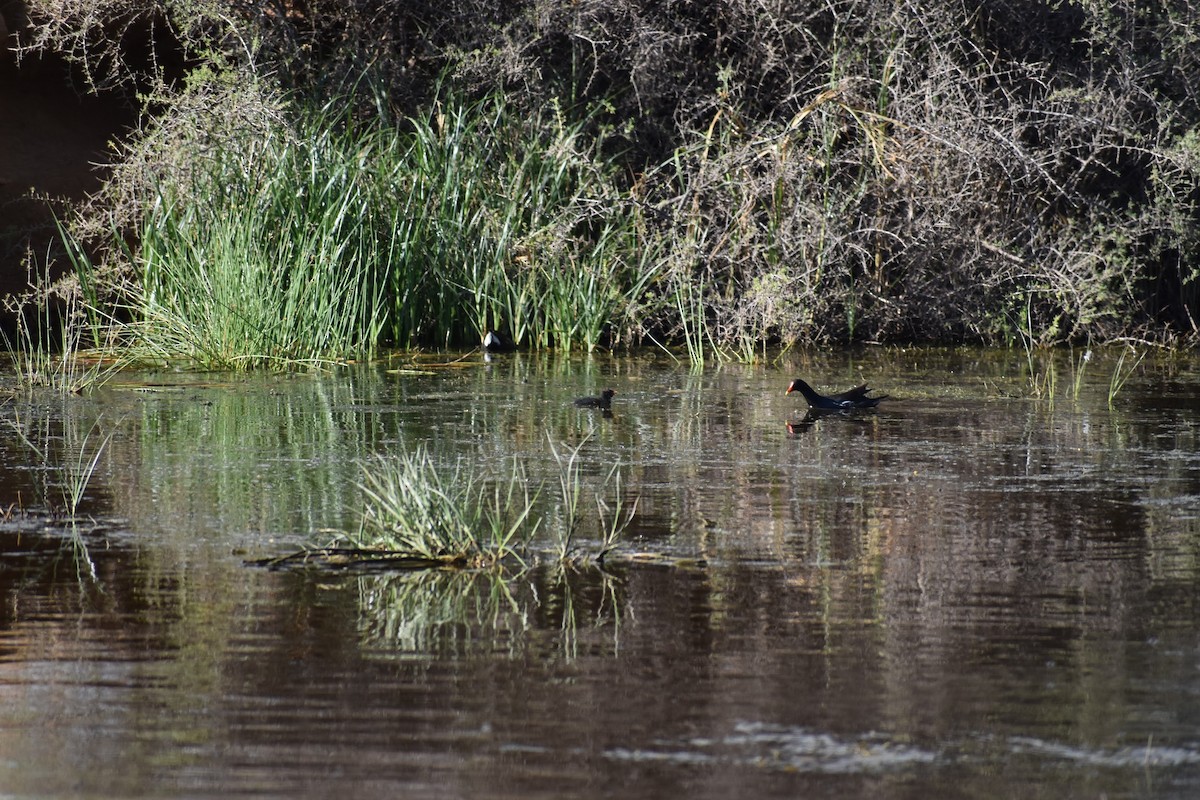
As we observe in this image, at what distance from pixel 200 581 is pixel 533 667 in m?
1.48

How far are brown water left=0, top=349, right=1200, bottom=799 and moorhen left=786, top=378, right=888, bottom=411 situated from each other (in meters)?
0.59

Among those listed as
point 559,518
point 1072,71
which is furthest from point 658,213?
point 559,518

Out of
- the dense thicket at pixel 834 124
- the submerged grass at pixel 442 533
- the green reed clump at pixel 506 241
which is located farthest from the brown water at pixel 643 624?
the dense thicket at pixel 834 124

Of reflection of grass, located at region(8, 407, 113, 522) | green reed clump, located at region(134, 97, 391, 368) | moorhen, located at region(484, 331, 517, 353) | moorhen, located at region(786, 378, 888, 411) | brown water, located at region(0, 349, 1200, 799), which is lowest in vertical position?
brown water, located at region(0, 349, 1200, 799)

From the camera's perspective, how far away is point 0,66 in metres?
14.5

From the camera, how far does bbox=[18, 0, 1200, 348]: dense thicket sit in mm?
13242

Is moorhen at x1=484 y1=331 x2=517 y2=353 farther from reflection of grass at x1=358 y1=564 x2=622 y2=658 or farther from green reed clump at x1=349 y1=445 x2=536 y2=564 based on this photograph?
reflection of grass at x1=358 y1=564 x2=622 y2=658

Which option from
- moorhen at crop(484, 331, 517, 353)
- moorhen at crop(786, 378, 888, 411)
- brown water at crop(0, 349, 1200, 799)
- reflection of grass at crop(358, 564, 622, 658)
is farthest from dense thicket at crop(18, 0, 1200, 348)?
reflection of grass at crop(358, 564, 622, 658)

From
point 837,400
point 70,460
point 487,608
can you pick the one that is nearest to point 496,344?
point 837,400

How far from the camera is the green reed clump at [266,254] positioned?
37.6ft

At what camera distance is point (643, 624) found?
17.0ft

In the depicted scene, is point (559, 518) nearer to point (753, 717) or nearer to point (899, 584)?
point (899, 584)

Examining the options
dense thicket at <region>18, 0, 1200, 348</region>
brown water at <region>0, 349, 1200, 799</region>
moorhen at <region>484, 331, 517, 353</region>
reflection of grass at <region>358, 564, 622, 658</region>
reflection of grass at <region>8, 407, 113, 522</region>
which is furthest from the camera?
dense thicket at <region>18, 0, 1200, 348</region>

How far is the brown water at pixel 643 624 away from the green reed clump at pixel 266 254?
2333 mm
